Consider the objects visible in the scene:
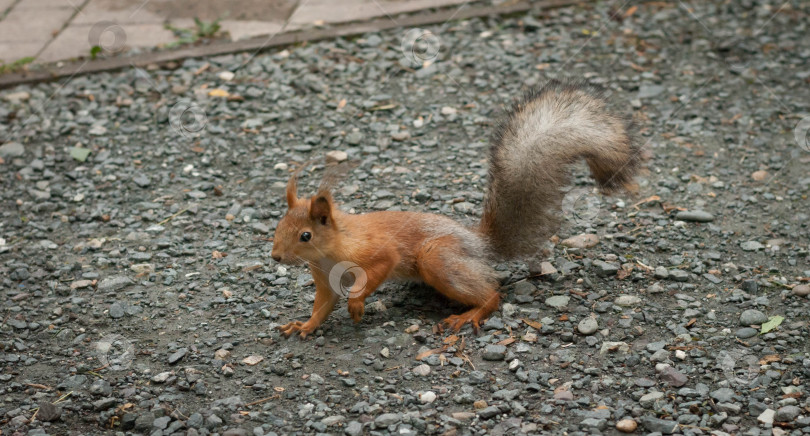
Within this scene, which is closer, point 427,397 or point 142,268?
point 427,397

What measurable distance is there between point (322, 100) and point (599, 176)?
2591 millimetres

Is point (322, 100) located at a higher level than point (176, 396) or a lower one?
higher

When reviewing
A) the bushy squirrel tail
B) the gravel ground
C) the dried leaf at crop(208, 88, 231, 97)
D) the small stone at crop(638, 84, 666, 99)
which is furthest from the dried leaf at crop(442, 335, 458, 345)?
the dried leaf at crop(208, 88, 231, 97)

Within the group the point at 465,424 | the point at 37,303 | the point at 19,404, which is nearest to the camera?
the point at 465,424

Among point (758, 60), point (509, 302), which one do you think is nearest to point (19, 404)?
point (509, 302)

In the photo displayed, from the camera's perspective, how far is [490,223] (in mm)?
3711

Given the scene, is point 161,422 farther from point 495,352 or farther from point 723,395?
point 723,395

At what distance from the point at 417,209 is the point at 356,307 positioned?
42.6 inches

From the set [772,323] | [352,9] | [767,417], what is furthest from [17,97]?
[767,417]

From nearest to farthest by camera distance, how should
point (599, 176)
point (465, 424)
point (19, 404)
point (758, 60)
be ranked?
point (465, 424) → point (19, 404) → point (599, 176) → point (758, 60)

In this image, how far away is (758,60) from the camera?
6.00 meters

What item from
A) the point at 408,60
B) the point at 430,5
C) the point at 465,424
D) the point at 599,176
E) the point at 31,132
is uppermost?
the point at 430,5

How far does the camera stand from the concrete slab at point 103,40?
6215mm

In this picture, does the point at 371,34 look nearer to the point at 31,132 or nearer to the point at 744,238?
the point at 31,132
